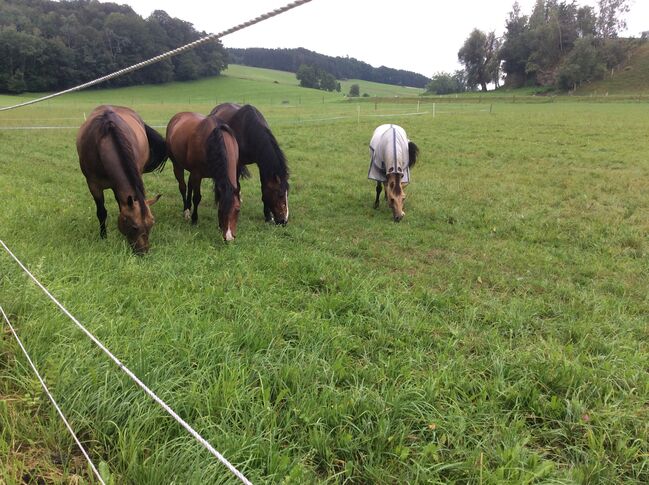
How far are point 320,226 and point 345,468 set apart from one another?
482cm

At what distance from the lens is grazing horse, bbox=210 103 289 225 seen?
6.24 meters

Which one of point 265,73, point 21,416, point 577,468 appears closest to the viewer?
point 21,416

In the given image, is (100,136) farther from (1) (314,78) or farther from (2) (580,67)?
(1) (314,78)

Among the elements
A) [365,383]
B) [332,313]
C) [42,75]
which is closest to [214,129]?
[332,313]

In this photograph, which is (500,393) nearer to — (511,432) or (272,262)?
(511,432)

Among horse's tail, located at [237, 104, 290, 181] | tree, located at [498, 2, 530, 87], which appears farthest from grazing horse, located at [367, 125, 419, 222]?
tree, located at [498, 2, 530, 87]

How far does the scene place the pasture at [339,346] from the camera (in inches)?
78.2

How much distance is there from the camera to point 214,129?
5609mm

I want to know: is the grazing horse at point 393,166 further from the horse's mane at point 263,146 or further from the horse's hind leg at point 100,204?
the horse's hind leg at point 100,204

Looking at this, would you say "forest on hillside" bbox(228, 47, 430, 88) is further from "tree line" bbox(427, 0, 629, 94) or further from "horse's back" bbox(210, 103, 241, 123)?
"horse's back" bbox(210, 103, 241, 123)

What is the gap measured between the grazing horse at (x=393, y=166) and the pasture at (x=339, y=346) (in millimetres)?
468

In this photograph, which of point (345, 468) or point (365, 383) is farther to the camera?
point (365, 383)

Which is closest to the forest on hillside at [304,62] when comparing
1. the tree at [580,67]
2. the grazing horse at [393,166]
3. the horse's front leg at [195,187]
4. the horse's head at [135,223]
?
the tree at [580,67]

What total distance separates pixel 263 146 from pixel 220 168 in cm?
118
